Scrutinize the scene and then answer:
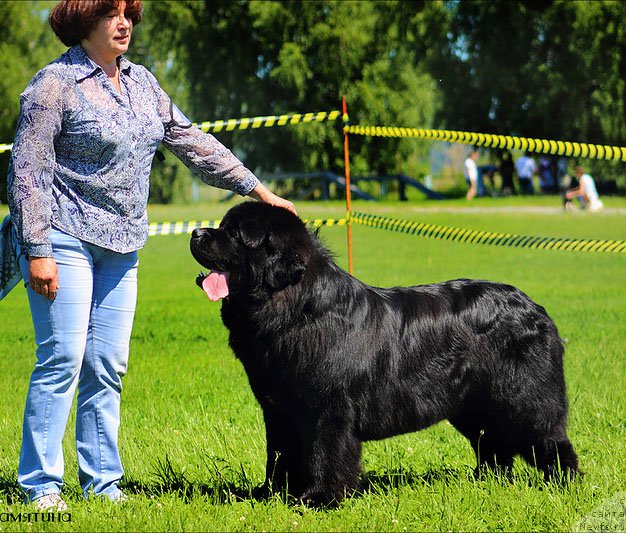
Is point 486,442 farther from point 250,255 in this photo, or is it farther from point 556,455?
point 250,255

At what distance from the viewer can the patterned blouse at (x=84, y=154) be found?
345 cm

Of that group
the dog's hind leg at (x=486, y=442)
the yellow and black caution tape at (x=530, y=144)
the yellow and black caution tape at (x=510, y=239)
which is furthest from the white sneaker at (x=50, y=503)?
the yellow and black caution tape at (x=510, y=239)

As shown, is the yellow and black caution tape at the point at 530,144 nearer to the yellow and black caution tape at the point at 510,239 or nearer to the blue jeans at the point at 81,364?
the yellow and black caution tape at the point at 510,239

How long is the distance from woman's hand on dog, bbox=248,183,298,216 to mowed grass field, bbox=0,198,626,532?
243 millimetres

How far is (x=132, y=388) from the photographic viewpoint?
21.0ft

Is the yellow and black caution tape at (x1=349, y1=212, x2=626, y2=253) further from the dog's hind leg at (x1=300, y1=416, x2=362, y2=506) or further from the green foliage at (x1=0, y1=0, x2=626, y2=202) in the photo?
the green foliage at (x1=0, y1=0, x2=626, y2=202)

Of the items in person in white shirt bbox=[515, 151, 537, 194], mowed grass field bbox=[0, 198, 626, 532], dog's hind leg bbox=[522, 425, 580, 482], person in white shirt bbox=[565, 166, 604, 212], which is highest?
person in white shirt bbox=[515, 151, 537, 194]

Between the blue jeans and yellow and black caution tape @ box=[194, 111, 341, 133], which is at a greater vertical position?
yellow and black caution tape @ box=[194, 111, 341, 133]

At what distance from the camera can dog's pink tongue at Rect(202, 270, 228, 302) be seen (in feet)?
11.8

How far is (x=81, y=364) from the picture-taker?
3.80 metres

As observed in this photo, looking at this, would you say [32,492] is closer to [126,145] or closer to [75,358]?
[75,358]

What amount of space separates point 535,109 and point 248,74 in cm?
1315

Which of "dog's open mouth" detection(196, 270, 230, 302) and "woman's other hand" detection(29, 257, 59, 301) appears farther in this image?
"dog's open mouth" detection(196, 270, 230, 302)

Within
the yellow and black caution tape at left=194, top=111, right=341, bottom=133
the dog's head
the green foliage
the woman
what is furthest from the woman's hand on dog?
the green foliage
